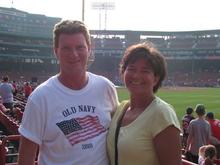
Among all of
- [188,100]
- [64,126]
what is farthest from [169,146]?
[188,100]

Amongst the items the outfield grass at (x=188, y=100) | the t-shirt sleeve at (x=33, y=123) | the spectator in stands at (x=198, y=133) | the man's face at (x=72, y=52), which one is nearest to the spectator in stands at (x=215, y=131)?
the spectator in stands at (x=198, y=133)

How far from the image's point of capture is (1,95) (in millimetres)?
12875

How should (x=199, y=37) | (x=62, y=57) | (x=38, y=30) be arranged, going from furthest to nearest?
1. (x=38, y=30)
2. (x=199, y=37)
3. (x=62, y=57)

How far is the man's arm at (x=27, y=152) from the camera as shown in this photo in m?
2.49

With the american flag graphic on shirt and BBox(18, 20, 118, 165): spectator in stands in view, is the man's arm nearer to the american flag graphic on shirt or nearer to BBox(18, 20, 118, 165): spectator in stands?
BBox(18, 20, 118, 165): spectator in stands

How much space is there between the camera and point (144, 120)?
2.57m

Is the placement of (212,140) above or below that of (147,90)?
below

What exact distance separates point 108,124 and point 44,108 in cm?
47

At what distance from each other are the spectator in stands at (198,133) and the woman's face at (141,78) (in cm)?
546

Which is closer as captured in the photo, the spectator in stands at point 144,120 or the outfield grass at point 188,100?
the spectator in stands at point 144,120

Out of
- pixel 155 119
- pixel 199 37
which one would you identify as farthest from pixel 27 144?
pixel 199 37

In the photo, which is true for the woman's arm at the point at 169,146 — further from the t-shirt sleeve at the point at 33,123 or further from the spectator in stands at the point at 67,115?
the t-shirt sleeve at the point at 33,123

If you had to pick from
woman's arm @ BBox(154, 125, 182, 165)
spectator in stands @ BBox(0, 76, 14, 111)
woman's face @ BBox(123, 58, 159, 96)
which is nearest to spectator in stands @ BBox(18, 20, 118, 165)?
woman's face @ BBox(123, 58, 159, 96)

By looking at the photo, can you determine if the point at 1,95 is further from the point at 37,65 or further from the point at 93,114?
the point at 37,65
